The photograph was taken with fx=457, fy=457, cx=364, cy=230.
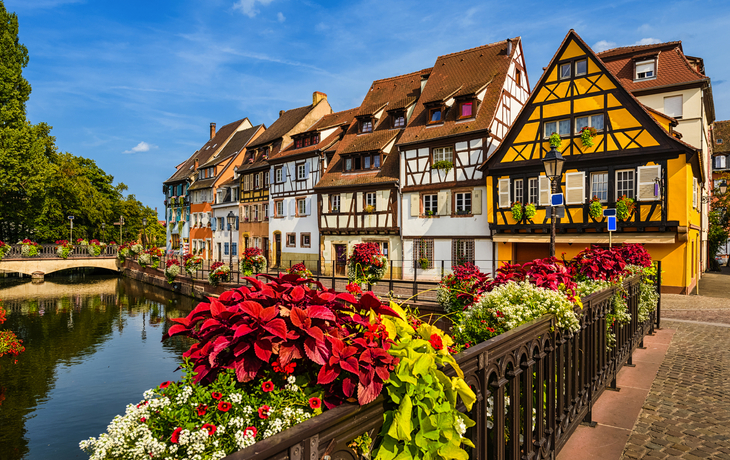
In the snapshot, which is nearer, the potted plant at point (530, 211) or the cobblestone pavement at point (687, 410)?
the cobblestone pavement at point (687, 410)

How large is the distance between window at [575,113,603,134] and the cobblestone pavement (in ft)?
42.4

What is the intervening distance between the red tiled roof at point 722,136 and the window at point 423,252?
134 feet

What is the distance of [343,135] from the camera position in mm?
31156

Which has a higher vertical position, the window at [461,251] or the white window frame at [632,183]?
the white window frame at [632,183]

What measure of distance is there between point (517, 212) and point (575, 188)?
2.63m

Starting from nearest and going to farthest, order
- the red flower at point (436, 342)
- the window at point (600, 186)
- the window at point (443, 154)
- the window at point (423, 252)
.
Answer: the red flower at point (436, 342) < the window at point (600, 186) < the window at point (443, 154) < the window at point (423, 252)

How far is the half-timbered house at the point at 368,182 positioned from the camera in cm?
2617

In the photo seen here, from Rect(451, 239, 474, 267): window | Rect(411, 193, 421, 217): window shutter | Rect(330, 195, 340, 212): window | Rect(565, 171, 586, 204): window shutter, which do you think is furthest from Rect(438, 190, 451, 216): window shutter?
Rect(330, 195, 340, 212): window

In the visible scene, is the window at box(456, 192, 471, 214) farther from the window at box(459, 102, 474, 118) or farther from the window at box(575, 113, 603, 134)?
the window at box(575, 113, 603, 134)

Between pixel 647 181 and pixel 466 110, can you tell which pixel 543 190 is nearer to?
pixel 647 181

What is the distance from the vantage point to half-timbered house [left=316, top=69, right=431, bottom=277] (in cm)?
2617

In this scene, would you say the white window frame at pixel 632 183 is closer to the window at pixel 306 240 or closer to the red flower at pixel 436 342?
the window at pixel 306 240

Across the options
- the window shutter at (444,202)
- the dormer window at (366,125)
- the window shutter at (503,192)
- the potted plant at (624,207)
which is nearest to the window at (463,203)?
the window shutter at (444,202)

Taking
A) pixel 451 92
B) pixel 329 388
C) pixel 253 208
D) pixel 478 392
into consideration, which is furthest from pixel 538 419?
pixel 253 208
